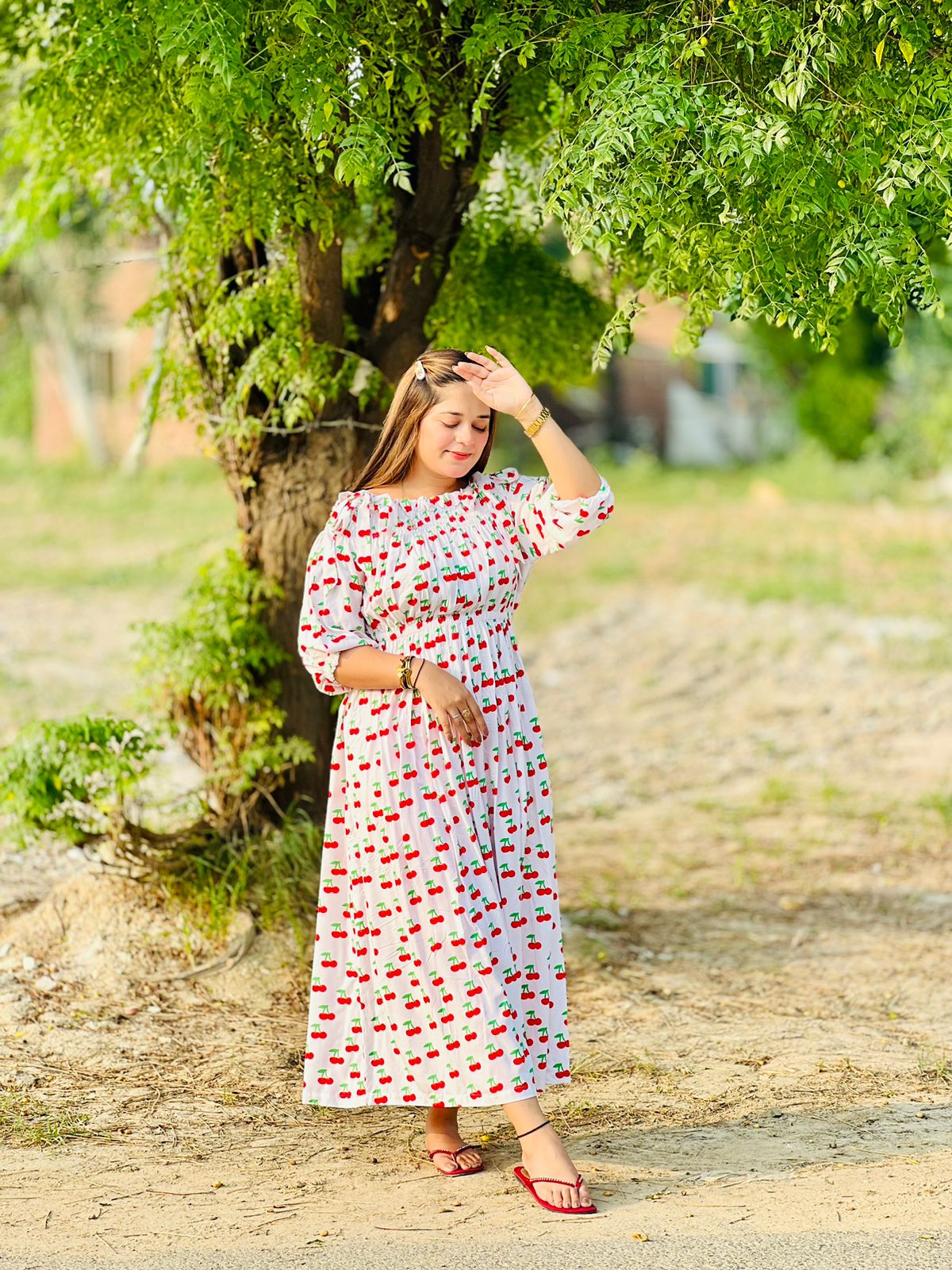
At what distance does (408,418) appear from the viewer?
3.79 m

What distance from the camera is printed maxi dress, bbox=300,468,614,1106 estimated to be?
3705mm

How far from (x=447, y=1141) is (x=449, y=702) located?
3.79 feet

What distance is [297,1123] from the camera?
4.32m

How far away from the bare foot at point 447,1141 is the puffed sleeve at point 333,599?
111 cm

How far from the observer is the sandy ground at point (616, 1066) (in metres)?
3.59

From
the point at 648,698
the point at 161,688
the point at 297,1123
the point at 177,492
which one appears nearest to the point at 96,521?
the point at 177,492

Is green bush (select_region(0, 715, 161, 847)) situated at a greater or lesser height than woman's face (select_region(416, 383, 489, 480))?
lesser

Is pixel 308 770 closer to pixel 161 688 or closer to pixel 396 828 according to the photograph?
pixel 161 688

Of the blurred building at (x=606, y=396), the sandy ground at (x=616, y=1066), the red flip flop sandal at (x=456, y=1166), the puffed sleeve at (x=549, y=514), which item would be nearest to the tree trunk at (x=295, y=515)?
the sandy ground at (x=616, y=1066)

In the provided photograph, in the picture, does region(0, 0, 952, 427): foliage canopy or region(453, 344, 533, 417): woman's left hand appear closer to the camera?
region(453, 344, 533, 417): woman's left hand

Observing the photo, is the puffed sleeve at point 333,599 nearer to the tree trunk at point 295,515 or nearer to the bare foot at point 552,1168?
the bare foot at point 552,1168

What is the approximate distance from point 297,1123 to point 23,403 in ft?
90.5

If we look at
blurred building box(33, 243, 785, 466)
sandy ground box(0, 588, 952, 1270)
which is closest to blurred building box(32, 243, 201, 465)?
blurred building box(33, 243, 785, 466)

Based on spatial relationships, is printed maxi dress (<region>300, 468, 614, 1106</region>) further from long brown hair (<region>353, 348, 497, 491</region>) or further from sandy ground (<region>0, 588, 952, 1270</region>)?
sandy ground (<region>0, 588, 952, 1270</region>)
